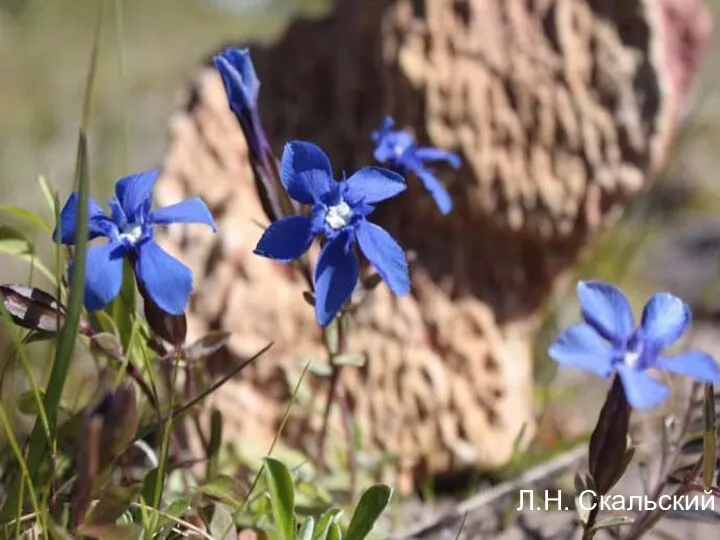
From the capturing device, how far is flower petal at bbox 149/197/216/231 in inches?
47.0

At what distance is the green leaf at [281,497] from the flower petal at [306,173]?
0.39m

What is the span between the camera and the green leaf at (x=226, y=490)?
135 centimetres

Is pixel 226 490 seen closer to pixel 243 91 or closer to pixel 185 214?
pixel 185 214

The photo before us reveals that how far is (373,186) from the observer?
126 cm

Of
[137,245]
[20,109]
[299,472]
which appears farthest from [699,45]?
[20,109]

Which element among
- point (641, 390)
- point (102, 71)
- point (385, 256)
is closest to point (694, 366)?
point (641, 390)

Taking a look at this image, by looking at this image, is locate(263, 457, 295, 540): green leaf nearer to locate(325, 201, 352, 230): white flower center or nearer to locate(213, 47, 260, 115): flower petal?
locate(325, 201, 352, 230): white flower center

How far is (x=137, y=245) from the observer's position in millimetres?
1188

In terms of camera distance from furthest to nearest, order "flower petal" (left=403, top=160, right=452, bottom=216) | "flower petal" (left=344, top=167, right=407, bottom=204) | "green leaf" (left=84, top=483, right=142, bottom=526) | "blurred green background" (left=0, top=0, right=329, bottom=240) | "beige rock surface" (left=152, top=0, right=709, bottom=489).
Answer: "blurred green background" (left=0, top=0, right=329, bottom=240)
"beige rock surface" (left=152, top=0, right=709, bottom=489)
"flower petal" (left=403, top=160, right=452, bottom=216)
"flower petal" (left=344, top=167, right=407, bottom=204)
"green leaf" (left=84, top=483, right=142, bottom=526)

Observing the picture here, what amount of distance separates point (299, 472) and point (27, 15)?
244 inches

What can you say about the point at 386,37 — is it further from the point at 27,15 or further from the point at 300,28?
the point at 27,15

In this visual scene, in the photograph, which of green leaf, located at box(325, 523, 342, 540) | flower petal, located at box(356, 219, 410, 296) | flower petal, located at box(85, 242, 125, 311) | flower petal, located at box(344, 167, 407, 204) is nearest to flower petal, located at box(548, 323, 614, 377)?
flower petal, located at box(356, 219, 410, 296)

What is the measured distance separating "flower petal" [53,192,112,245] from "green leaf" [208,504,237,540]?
0.45 metres

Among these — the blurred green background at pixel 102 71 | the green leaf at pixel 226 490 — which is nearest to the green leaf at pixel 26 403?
the green leaf at pixel 226 490
